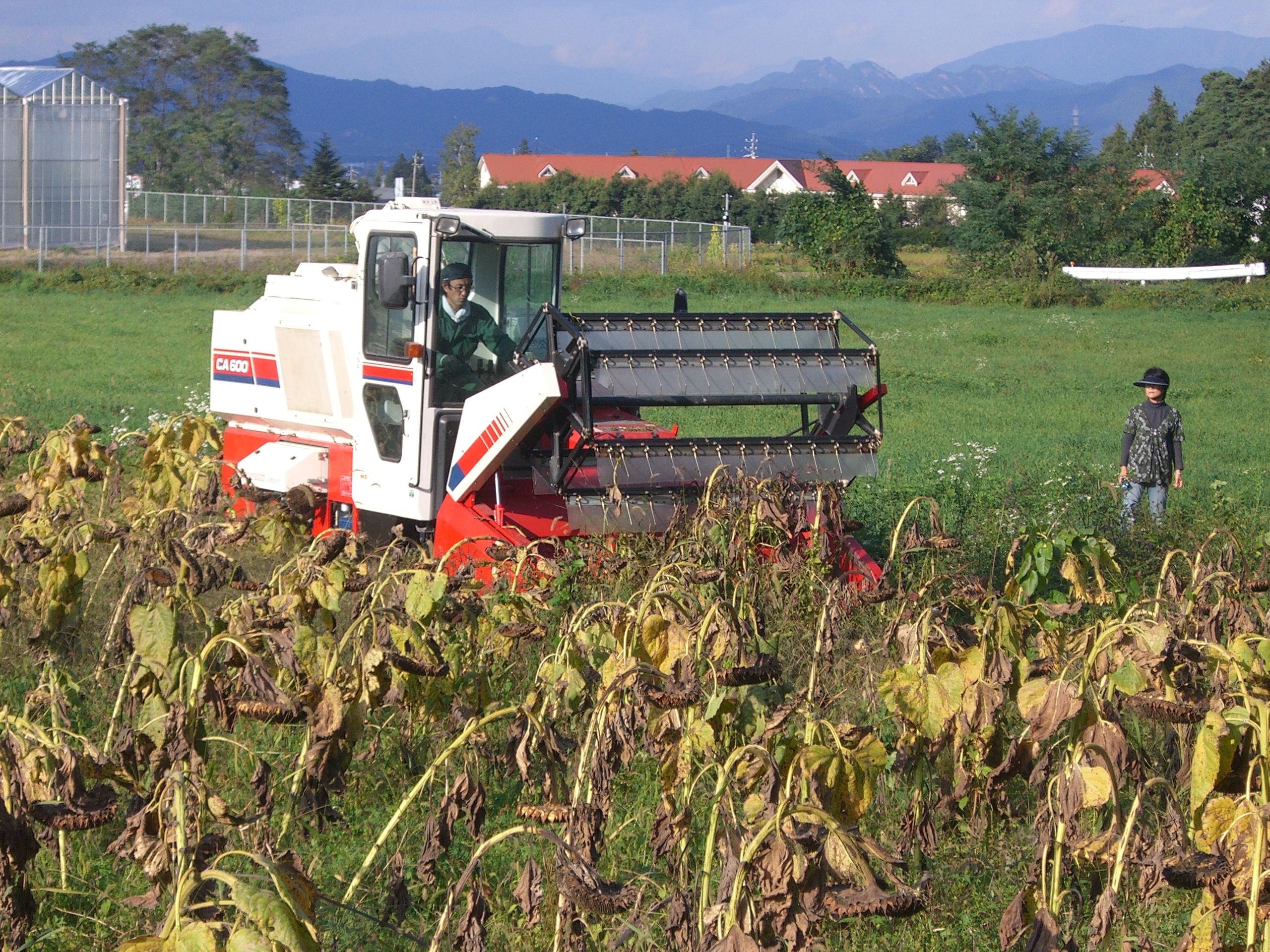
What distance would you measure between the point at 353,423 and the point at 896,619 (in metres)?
4.93

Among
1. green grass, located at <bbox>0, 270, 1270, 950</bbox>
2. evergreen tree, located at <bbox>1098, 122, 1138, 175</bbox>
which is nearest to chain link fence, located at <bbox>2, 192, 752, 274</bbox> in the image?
green grass, located at <bbox>0, 270, 1270, 950</bbox>

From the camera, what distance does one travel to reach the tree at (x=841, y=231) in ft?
131

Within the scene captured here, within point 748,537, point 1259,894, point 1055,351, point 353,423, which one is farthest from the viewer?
point 1055,351

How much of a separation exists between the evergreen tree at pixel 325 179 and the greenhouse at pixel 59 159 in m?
16.8

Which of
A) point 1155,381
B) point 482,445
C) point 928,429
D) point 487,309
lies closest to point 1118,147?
point 928,429

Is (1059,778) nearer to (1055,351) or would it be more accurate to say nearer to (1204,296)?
(1055,351)

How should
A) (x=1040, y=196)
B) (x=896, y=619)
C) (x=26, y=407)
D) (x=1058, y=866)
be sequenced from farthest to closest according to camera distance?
(x=1040, y=196)
(x=26, y=407)
(x=896, y=619)
(x=1058, y=866)

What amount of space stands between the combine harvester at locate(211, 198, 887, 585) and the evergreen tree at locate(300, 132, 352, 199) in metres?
54.5

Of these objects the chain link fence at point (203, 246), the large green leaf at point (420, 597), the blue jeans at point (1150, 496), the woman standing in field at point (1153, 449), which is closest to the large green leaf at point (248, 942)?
the large green leaf at point (420, 597)

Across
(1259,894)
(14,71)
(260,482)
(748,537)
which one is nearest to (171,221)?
(14,71)

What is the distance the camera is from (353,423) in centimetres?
877

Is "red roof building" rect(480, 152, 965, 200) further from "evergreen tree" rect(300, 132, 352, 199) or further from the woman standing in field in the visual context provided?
the woman standing in field

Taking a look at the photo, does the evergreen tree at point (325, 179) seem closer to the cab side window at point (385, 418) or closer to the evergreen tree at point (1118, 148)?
the evergreen tree at point (1118, 148)

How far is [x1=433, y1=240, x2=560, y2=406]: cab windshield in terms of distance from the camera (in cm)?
810
